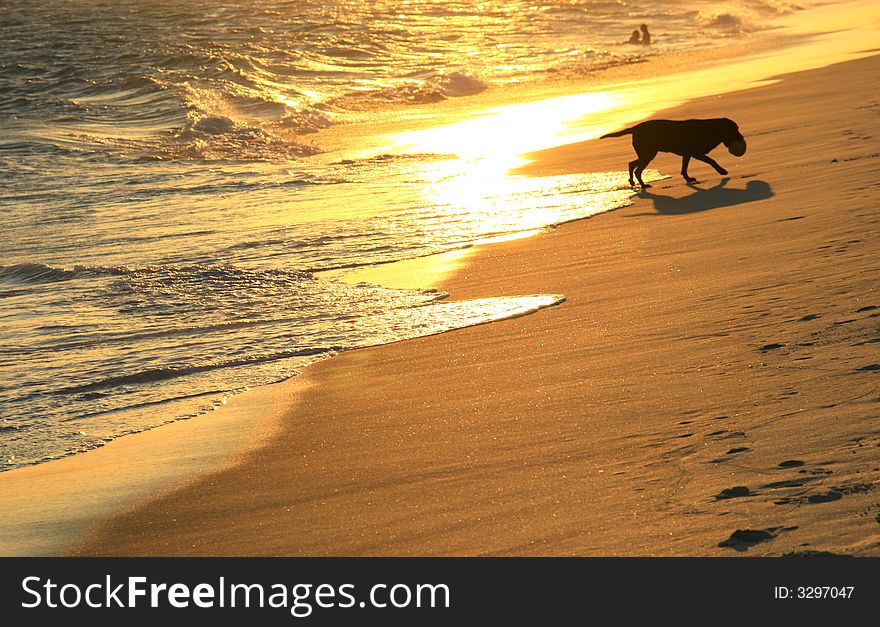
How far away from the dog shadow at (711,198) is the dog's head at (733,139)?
680mm

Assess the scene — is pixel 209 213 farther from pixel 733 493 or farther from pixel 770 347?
pixel 733 493

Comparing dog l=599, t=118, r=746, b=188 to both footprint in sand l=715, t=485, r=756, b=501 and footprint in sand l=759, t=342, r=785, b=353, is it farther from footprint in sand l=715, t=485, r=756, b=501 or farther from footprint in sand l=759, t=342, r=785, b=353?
footprint in sand l=715, t=485, r=756, b=501

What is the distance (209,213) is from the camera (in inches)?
429

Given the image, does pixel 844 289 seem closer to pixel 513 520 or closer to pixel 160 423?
pixel 513 520

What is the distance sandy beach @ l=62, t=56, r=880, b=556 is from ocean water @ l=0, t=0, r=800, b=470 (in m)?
0.72

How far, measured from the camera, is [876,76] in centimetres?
1509

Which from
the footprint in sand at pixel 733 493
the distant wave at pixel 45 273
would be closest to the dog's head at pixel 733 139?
the distant wave at pixel 45 273

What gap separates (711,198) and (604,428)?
5.42m

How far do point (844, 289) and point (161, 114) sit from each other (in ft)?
56.5

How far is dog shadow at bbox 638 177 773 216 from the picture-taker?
8.72 metres

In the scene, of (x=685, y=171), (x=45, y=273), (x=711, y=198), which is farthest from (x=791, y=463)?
(x=685, y=171)

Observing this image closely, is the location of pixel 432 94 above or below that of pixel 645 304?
above

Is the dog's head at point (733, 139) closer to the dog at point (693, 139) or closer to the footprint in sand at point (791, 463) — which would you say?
the dog at point (693, 139)
